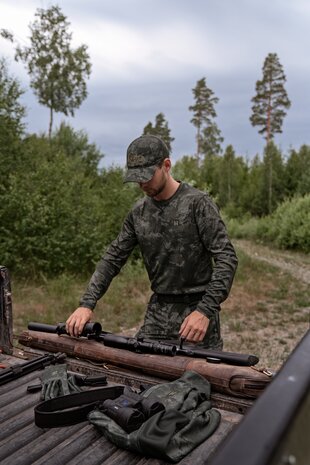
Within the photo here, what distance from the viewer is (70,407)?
2.30m

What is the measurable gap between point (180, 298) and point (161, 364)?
0.97 meters

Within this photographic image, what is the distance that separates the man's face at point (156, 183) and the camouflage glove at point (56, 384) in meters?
1.43

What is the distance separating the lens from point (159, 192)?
3490 mm

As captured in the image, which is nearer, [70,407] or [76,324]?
[70,407]

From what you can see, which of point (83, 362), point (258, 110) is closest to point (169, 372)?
point (83, 362)

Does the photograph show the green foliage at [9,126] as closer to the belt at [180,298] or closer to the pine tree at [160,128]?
the belt at [180,298]

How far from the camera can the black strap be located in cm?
217

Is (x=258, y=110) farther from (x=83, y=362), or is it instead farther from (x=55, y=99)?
(x=83, y=362)

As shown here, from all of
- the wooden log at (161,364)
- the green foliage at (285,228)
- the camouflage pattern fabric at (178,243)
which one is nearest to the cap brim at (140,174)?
the camouflage pattern fabric at (178,243)

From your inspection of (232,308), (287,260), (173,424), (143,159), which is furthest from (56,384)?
(287,260)

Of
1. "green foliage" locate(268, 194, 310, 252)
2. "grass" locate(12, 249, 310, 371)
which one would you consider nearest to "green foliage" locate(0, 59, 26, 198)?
"grass" locate(12, 249, 310, 371)

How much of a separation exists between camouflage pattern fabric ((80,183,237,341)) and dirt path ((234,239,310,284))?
12.1 metres

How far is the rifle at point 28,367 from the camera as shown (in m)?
2.72

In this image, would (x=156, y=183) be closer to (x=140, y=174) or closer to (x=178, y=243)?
(x=140, y=174)
